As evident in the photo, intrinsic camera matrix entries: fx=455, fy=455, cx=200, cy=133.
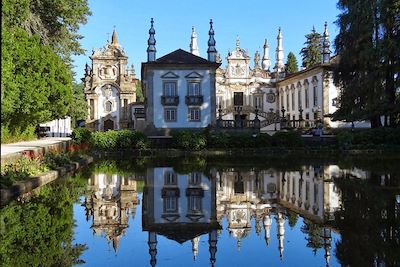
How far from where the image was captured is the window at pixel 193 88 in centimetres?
3834

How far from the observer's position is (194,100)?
3819cm

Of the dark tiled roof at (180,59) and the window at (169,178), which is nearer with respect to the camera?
the window at (169,178)

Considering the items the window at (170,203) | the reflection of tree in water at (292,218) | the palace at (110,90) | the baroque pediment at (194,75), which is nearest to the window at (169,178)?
the window at (170,203)

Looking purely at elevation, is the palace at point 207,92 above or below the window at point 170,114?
above

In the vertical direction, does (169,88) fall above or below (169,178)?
above

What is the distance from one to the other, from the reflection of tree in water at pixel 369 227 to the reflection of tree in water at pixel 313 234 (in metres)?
0.32

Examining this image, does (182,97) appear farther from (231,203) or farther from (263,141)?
(231,203)

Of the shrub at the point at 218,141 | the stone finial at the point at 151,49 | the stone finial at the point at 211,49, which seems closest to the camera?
the shrub at the point at 218,141

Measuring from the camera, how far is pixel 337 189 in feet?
41.5

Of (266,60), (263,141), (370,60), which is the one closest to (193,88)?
(263,141)

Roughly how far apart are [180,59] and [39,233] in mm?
31767

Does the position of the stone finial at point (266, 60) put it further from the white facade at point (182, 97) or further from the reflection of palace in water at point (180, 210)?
the reflection of palace in water at point (180, 210)

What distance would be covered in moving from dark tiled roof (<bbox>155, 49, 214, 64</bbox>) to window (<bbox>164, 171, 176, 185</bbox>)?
21.4 m

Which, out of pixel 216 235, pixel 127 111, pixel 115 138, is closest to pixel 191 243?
pixel 216 235
